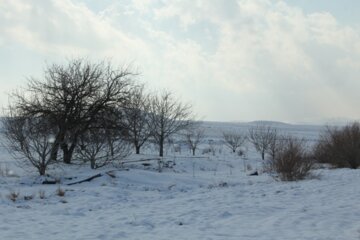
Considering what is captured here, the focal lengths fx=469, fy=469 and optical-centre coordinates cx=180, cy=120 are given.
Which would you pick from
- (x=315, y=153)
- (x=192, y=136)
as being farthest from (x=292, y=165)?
(x=192, y=136)

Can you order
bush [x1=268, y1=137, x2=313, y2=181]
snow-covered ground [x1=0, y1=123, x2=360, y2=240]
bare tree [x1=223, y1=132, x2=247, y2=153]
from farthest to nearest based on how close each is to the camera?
bare tree [x1=223, y1=132, x2=247, y2=153] → bush [x1=268, y1=137, x2=313, y2=181] → snow-covered ground [x1=0, y1=123, x2=360, y2=240]

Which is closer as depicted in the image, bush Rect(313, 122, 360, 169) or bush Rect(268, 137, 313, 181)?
bush Rect(268, 137, 313, 181)

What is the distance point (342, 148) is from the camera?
2619cm

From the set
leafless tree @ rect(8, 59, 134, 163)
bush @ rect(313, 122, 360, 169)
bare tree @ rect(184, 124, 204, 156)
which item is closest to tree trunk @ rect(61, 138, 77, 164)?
leafless tree @ rect(8, 59, 134, 163)

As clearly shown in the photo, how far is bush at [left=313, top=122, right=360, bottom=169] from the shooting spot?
84.3 feet

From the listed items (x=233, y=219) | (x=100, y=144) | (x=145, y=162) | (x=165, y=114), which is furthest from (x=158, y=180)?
(x=165, y=114)

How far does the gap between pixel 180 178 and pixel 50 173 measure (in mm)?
5704

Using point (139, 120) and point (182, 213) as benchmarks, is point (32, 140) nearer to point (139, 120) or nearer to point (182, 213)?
point (182, 213)

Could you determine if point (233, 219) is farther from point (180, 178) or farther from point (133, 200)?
point (180, 178)

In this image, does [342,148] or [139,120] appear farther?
[139,120]

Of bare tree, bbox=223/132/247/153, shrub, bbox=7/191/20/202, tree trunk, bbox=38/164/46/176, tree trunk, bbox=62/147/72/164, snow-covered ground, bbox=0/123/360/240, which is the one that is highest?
bare tree, bbox=223/132/247/153

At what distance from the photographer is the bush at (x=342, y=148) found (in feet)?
84.3

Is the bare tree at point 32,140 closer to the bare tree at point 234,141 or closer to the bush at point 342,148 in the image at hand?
the bush at point 342,148

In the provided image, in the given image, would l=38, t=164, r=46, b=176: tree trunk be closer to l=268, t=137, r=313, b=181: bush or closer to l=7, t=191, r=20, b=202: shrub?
l=7, t=191, r=20, b=202: shrub
